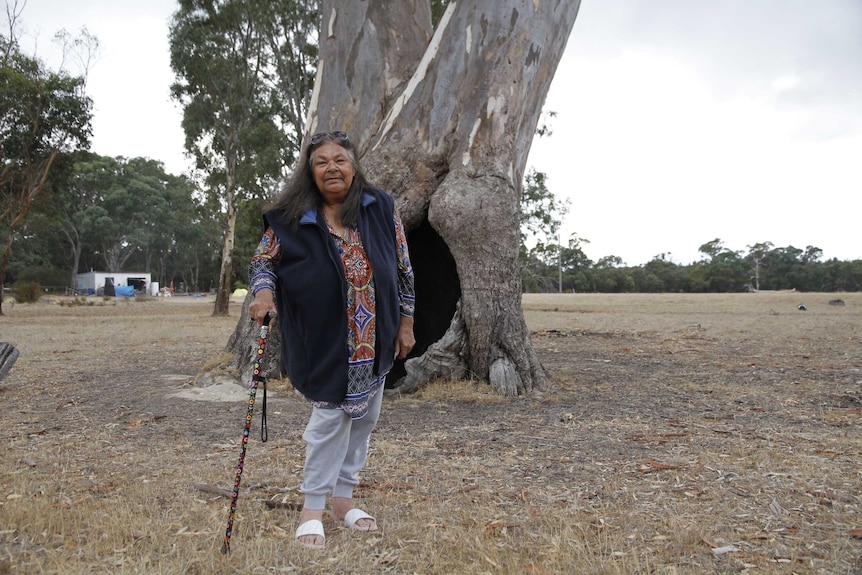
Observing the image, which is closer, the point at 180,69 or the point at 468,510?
the point at 468,510

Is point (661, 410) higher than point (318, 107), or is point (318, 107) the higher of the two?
point (318, 107)

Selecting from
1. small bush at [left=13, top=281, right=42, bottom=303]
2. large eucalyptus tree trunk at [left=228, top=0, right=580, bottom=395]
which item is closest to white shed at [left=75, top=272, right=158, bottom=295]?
small bush at [left=13, top=281, right=42, bottom=303]

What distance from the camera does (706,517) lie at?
3.03m

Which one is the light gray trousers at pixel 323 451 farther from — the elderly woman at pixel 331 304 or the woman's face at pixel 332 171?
the woman's face at pixel 332 171

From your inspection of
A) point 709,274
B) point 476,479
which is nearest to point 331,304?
point 476,479

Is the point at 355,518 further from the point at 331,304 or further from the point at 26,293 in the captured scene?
the point at 26,293

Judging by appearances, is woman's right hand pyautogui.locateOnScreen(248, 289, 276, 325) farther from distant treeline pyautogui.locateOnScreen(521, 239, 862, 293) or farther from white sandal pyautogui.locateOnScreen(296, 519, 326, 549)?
distant treeline pyautogui.locateOnScreen(521, 239, 862, 293)

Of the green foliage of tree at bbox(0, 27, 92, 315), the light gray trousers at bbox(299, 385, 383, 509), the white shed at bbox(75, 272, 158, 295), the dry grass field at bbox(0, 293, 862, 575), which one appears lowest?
the dry grass field at bbox(0, 293, 862, 575)

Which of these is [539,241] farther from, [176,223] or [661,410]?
[176,223]

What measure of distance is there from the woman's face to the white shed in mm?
50778

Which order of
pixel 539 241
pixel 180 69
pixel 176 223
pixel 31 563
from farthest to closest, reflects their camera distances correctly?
pixel 176 223, pixel 539 241, pixel 180 69, pixel 31 563

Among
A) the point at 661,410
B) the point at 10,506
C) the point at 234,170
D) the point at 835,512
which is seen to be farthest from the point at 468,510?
the point at 234,170

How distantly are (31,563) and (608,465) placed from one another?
9.23ft

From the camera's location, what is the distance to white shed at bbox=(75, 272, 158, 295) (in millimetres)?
50688
